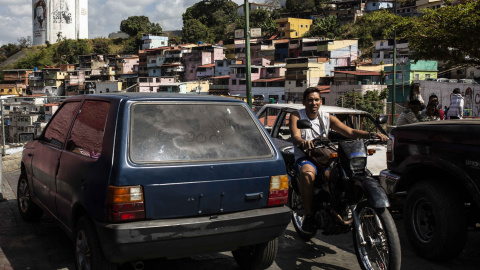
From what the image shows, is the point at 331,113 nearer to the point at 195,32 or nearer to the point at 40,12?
the point at 195,32

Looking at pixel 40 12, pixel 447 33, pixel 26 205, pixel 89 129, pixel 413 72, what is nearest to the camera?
pixel 89 129

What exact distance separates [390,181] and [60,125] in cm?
383

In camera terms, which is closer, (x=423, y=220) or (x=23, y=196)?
(x=423, y=220)

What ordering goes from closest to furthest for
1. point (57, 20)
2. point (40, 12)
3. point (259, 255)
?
point (259, 255) → point (57, 20) → point (40, 12)

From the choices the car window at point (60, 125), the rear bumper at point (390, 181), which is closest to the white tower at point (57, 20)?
the car window at point (60, 125)

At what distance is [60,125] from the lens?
201 inches

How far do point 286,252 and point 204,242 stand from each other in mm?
1717

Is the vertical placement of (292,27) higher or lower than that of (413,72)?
higher

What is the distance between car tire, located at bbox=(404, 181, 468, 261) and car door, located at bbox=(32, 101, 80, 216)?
12.2 ft

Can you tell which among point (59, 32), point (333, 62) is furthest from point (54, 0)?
point (333, 62)

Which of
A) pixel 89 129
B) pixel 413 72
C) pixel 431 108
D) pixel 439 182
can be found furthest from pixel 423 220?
pixel 413 72

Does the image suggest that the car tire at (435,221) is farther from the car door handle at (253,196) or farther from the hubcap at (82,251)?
the hubcap at (82,251)

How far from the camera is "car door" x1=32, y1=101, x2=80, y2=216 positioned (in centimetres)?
471

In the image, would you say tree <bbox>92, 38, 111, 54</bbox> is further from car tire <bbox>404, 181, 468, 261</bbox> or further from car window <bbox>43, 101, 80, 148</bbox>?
car tire <bbox>404, 181, 468, 261</bbox>
